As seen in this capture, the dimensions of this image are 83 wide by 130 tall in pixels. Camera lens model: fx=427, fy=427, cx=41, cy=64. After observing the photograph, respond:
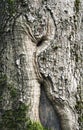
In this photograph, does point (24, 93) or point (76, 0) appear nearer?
point (24, 93)

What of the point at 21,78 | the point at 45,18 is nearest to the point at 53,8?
the point at 45,18

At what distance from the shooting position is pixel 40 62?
418 cm

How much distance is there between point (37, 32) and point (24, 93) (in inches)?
24.0

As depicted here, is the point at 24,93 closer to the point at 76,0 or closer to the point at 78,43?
the point at 78,43

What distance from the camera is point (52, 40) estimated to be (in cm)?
424

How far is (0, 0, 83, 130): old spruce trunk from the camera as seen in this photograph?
4180 millimetres

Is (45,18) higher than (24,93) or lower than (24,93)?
higher

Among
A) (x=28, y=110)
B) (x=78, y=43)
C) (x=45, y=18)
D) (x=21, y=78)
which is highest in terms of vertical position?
(x=45, y=18)

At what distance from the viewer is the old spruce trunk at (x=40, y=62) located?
418 centimetres

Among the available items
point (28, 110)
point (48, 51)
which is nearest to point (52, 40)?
point (48, 51)

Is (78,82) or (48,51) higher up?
(48,51)

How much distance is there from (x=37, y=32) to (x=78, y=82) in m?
0.68

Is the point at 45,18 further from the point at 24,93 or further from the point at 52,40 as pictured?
the point at 24,93

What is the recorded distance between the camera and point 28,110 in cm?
417
